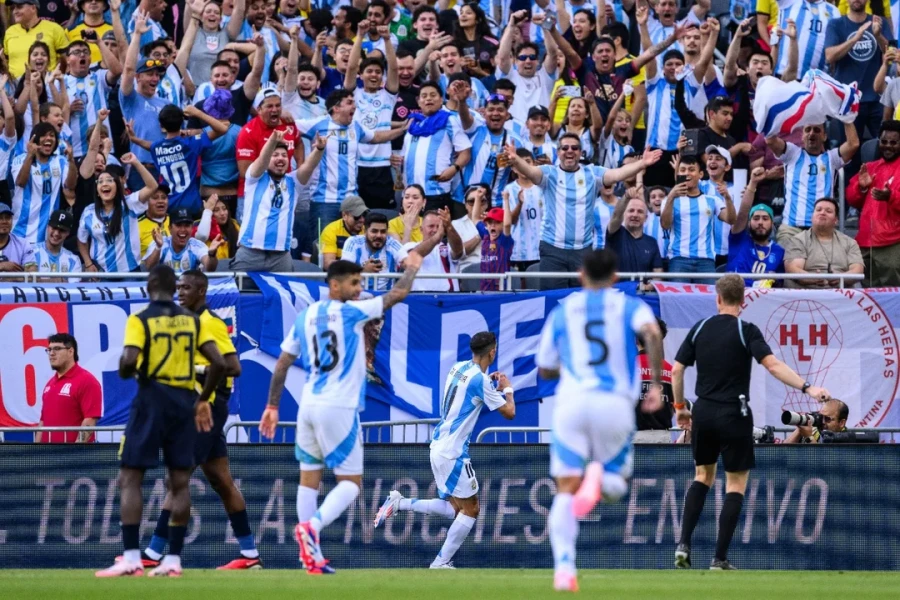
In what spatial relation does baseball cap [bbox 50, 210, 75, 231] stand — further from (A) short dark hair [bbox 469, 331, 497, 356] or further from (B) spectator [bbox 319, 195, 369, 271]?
(A) short dark hair [bbox 469, 331, 497, 356]

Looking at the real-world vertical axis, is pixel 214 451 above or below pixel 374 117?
below

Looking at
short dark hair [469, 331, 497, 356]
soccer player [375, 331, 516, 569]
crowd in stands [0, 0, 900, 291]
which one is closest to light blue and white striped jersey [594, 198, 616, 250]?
crowd in stands [0, 0, 900, 291]

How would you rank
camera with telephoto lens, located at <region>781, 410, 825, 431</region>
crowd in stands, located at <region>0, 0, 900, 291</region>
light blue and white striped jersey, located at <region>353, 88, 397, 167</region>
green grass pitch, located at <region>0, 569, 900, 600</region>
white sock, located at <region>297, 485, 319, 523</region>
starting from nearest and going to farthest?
green grass pitch, located at <region>0, 569, 900, 600</region> < white sock, located at <region>297, 485, 319, 523</region> < camera with telephoto lens, located at <region>781, 410, 825, 431</region> < crowd in stands, located at <region>0, 0, 900, 291</region> < light blue and white striped jersey, located at <region>353, 88, 397, 167</region>

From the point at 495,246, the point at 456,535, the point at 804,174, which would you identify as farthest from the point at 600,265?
the point at 804,174

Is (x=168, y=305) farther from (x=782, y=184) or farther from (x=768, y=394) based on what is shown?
(x=782, y=184)

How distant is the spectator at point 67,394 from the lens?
15156 millimetres


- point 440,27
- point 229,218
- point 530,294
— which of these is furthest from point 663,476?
point 440,27

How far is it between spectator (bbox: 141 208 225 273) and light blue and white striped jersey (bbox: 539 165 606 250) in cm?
377

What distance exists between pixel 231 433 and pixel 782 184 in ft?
26.5

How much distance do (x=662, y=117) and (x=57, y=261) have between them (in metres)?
7.92

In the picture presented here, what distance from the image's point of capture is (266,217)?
17.2 meters

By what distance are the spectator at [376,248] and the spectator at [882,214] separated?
547cm

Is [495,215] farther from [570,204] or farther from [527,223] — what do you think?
[570,204]

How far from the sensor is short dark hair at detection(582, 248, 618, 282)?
9.12 meters
